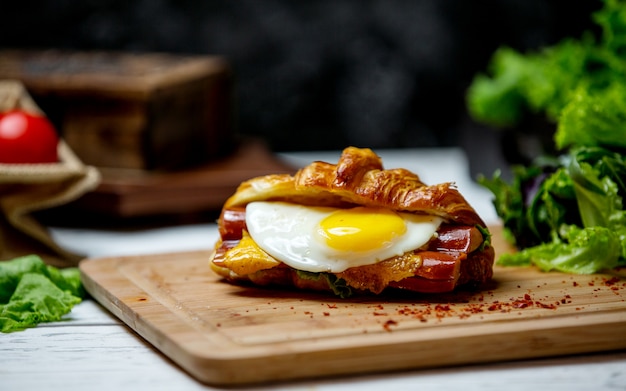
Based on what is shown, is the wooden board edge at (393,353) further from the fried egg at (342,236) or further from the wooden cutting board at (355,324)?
the fried egg at (342,236)

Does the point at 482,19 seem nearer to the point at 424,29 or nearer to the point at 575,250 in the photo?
the point at 424,29

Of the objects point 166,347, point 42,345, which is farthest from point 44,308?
point 166,347

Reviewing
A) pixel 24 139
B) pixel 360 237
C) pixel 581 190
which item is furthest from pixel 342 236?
pixel 24 139

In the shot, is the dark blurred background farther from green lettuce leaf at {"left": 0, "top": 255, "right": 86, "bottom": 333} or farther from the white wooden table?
the white wooden table

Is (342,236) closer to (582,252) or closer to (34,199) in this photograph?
(582,252)

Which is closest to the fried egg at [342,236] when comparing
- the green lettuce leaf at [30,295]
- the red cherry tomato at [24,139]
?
the green lettuce leaf at [30,295]

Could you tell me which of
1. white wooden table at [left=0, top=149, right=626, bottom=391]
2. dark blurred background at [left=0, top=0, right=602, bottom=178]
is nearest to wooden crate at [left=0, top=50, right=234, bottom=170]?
dark blurred background at [left=0, top=0, right=602, bottom=178]

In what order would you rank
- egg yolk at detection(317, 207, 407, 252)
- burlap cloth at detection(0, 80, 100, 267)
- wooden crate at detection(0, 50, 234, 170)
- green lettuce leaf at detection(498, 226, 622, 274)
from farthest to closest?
1. wooden crate at detection(0, 50, 234, 170)
2. burlap cloth at detection(0, 80, 100, 267)
3. green lettuce leaf at detection(498, 226, 622, 274)
4. egg yolk at detection(317, 207, 407, 252)

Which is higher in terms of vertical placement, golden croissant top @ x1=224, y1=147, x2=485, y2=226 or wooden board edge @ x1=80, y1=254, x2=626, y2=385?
golden croissant top @ x1=224, y1=147, x2=485, y2=226
